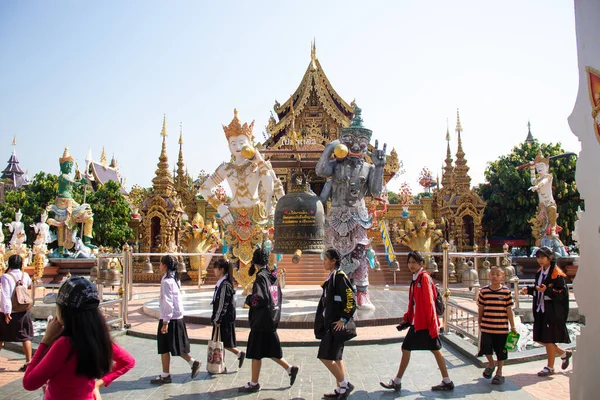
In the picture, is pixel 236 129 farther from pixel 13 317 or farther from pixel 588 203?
pixel 588 203

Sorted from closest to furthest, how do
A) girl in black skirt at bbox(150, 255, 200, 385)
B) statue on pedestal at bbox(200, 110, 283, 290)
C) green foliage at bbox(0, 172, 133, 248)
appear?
girl in black skirt at bbox(150, 255, 200, 385) → statue on pedestal at bbox(200, 110, 283, 290) → green foliage at bbox(0, 172, 133, 248)

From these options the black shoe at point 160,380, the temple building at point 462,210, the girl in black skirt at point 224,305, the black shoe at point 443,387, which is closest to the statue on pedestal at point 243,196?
the girl in black skirt at point 224,305

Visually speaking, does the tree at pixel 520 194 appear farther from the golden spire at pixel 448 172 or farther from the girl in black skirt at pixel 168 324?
the girl in black skirt at pixel 168 324

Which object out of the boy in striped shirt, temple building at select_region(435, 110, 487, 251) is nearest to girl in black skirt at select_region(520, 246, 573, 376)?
the boy in striped shirt

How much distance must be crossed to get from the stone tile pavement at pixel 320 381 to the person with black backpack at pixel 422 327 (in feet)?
0.63

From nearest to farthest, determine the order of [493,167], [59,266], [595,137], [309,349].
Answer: [595,137], [309,349], [59,266], [493,167]

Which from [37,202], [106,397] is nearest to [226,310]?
[106,397]

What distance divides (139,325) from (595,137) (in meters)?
8.26

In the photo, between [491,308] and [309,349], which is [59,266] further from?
[491,308]

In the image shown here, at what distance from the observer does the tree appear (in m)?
24.8

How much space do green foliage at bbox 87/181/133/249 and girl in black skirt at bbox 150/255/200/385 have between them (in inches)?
890

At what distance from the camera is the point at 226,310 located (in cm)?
612

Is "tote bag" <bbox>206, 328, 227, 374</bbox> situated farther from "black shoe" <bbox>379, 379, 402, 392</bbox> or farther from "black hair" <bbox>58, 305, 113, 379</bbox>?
"black hair" <bbox>58, 305, 113, 379</bbox>

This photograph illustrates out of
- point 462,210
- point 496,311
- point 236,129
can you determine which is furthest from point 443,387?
point 462,210
